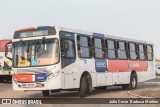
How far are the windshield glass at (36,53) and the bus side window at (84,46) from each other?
1964mm

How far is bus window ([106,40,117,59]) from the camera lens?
22292 millimetres

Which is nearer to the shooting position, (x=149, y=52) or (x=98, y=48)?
(x=98, y=48)

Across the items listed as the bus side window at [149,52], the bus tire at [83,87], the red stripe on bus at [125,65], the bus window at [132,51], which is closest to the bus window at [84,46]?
the bus tire at [83,87]

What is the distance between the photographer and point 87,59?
64.9 feet

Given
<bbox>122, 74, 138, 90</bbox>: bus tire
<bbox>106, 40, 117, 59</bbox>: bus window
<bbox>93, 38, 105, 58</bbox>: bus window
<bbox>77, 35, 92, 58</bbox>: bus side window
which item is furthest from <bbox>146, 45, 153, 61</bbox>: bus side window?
<bbox>77, 35, 92, 58</bbox>: bus side window

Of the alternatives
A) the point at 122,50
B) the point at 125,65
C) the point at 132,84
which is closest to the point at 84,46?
the point at 122,50

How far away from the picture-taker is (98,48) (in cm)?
2106

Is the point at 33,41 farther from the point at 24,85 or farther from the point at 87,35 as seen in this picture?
the point at 87,35

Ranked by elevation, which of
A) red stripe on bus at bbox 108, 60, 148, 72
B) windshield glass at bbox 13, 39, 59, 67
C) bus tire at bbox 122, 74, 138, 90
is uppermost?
windshield glass at bbox 13, 39, 59, 67

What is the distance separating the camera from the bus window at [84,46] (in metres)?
19.1

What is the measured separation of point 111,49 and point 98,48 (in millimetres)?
1725

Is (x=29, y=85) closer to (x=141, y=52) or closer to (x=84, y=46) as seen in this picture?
(x=84, y=46)

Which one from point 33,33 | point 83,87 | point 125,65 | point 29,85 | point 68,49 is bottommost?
point 83,87

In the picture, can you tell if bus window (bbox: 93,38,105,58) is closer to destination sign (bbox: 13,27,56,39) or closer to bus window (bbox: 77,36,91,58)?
bus window (bbox: 77,36,91,58)
